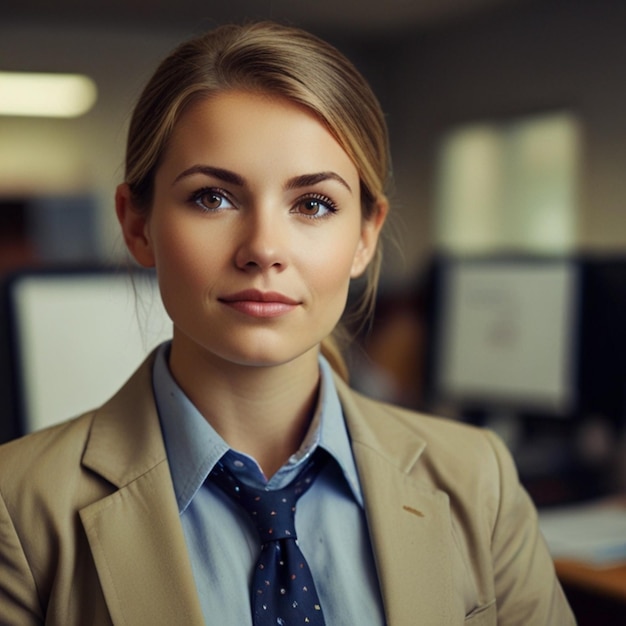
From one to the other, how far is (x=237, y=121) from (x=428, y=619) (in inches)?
22.1

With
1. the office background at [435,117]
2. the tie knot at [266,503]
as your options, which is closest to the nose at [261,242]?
the tie knot at [266,503]

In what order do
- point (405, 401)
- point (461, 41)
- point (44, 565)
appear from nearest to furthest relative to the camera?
point (44, 565) → point (405, 401) → point (461, 41)

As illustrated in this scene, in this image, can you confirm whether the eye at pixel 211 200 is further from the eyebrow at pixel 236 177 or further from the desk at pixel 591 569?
the desk at pixel 591 569

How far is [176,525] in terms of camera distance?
3.26 feet

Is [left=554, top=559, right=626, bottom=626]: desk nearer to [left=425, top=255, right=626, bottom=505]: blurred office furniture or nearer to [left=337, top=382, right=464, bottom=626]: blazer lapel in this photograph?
[left=425, top=255, right=626, bottom=505]: blurred office furniture

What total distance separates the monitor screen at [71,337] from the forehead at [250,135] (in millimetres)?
663

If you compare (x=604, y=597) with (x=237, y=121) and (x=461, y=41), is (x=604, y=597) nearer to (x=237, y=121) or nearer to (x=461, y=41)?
(x=237, y=121)

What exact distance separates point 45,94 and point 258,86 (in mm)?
5920

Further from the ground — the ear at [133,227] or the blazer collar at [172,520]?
the ear at [133,227]

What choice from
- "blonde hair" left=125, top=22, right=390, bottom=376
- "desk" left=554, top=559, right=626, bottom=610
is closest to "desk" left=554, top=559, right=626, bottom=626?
"desk" left=554, top=559, right=626, bottom=610

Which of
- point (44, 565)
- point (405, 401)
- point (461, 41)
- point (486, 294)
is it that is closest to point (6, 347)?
point (44, 565)

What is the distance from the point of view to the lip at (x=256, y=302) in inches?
37.9

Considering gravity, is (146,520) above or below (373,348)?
above

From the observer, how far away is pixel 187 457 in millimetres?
1044
